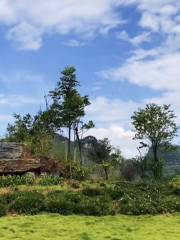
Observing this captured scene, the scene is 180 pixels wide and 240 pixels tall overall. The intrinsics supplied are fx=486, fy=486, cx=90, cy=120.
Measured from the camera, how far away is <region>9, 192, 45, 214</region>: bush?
17688 mm

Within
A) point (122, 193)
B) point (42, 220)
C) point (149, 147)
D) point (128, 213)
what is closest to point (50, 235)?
point (42, 220)

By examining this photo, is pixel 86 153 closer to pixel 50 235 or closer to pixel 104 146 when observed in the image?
pixel 104 146

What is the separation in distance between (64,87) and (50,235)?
104 ft

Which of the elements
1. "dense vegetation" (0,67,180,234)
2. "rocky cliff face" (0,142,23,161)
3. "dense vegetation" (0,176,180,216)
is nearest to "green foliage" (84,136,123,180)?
"dense vegetation" (0,67,180,234)

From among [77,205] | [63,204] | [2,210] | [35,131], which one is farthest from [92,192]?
[35,131]

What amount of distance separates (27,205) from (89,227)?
3.72 meters

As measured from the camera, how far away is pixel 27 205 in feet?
59.1

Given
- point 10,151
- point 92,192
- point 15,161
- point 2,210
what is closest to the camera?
point 2,210

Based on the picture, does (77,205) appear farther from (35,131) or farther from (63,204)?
(35,131)

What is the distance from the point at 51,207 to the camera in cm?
1794

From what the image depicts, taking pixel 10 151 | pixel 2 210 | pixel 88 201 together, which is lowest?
pixel 2 210

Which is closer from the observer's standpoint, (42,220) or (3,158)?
(42,220)

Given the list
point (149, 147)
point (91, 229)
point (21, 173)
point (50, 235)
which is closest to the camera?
point (50, 235)

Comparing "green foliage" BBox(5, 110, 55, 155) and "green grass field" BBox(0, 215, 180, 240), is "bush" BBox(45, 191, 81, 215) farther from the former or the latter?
"green foliage" BBox(5, 110, 55, 155)
